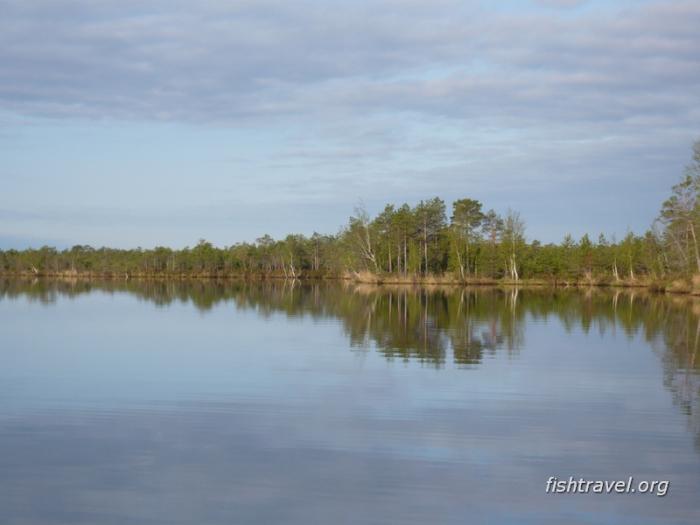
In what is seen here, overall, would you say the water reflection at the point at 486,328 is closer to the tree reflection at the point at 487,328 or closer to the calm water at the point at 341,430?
the tree reflection at the point at 487,328

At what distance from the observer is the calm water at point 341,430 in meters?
6.75

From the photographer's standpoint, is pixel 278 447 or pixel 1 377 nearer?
pixel 278 447

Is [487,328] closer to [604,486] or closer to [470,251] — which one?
[604,486]

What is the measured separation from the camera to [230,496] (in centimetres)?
693

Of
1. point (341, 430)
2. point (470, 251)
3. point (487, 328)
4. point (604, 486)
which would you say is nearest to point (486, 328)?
point (487, 328)

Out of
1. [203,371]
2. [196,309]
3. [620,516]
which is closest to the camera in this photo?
[620,516]

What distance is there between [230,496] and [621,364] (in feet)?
39.0

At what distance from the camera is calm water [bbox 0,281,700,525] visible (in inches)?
266

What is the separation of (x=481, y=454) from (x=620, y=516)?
6.89 ft

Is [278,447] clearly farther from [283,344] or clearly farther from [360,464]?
[283,344]

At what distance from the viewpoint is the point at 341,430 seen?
9.51 m

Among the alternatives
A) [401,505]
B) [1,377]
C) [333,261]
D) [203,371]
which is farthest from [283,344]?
[333,261]

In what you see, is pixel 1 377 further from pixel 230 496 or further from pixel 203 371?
pixel 230 496

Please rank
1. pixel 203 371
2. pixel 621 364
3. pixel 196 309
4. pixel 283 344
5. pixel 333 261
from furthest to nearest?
1. pixel 333 261
2. pixel 196 309
3. pixel 283 344
4. pixel 621 364
5. pixel 203 371
